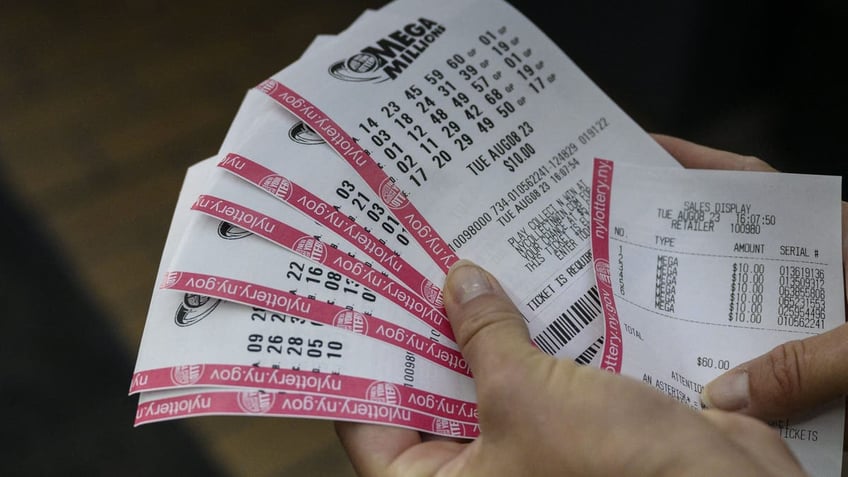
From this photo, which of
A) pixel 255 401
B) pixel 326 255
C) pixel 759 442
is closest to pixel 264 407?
pixel 255 401

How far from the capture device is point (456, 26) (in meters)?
0.82

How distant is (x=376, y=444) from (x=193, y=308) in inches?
7.1

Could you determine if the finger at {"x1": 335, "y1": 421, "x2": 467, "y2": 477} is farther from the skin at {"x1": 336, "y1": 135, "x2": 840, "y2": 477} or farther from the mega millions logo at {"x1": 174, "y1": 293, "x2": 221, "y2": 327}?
the mega millions logo at {"x1": 174, "y1": 293, "x2": 221, "y2": 327}

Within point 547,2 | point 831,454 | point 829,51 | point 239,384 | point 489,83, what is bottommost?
point 831,454

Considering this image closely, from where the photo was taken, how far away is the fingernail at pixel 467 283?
0.64 meters

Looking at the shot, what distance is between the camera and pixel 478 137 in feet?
2.48

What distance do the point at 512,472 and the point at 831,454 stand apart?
0.28 metres

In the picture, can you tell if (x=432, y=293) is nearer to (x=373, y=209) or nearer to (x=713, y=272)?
(x=373, y=209)

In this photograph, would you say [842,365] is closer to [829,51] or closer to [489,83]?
[489,83]

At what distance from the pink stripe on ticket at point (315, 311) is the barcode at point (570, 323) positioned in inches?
3.0

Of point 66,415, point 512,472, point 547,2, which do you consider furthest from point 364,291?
point 547,2

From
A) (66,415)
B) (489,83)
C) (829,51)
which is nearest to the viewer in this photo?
(489,83)

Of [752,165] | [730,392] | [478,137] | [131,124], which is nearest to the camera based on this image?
[730,392]

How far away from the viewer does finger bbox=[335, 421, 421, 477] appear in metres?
0.62
